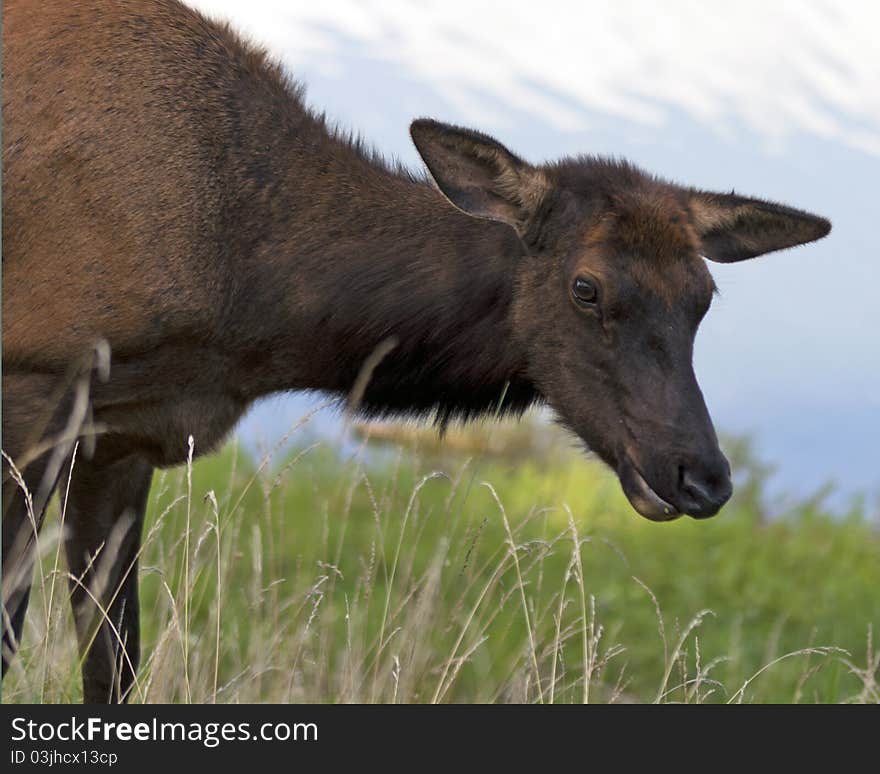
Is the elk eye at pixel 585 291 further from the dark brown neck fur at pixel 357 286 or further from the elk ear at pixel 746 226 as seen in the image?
the elk ear at pixel 746 226

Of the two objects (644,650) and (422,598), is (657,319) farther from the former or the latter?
(644,650)

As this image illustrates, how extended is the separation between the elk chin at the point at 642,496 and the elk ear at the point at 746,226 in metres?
1.09

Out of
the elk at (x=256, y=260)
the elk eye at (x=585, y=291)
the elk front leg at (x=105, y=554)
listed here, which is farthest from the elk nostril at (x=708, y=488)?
the elk front leg at (x=105, y=554)

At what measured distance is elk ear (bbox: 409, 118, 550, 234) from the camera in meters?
5.01

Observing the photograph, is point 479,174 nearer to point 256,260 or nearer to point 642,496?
point 256,260

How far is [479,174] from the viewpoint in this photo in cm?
514

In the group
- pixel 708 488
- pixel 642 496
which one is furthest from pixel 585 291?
pixel 708 488

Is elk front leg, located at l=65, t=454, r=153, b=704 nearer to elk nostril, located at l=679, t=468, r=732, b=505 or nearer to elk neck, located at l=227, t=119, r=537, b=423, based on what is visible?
elk neck, located at l=227, t=119, r=537, b=423

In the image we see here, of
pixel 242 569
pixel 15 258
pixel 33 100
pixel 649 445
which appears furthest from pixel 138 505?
pixel 242 569

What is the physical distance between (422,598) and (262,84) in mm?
2225

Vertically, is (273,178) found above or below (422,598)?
above

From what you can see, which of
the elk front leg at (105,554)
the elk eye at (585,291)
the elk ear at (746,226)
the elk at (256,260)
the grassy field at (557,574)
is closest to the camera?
the elk eye at (585,291)

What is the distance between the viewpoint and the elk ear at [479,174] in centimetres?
501

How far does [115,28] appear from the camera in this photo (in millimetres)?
5473
